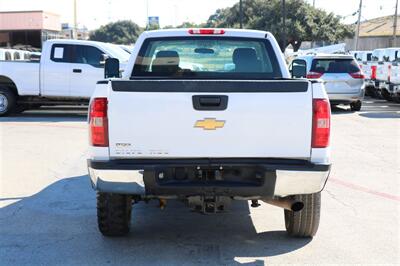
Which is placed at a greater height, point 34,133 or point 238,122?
point 238,122

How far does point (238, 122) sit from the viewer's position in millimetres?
4500

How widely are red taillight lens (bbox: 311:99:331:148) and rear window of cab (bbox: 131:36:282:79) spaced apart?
1.62 metres

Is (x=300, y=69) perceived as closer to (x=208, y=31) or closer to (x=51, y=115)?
(x=208, y=31)

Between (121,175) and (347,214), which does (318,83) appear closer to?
(121,175)

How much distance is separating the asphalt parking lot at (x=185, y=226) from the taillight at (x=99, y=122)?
1.05 m

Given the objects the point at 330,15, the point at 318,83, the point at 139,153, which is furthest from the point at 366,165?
the point at 330,15

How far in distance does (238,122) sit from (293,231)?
144 centimetres

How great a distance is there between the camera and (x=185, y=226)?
5.87 metres

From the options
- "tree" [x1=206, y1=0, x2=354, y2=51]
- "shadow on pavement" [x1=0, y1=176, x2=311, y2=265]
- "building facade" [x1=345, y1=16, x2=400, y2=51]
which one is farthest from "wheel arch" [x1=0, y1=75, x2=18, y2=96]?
"tree" [x1=206, y1=0, x2=354, y2=51]

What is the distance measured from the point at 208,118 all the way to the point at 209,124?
5 cm

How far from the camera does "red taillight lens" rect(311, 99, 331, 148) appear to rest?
4516 mm

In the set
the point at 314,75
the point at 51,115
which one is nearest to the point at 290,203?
the point at 51,115

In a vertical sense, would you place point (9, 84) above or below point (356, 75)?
below

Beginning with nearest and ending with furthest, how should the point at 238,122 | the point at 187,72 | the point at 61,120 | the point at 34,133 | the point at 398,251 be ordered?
the point at 238,122 → the point at 398,251 → the point at 187,72 → the point at 34,133 → the point at 61,120
